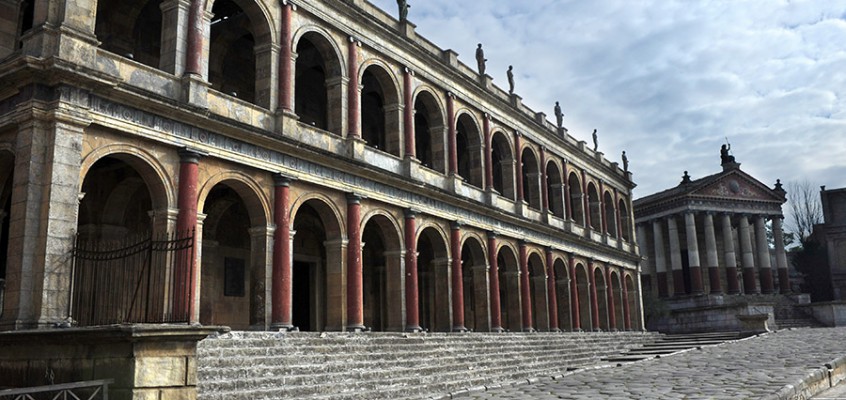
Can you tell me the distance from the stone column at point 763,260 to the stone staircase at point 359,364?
114 ft

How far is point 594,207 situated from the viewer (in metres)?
37.8

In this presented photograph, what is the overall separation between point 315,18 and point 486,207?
9.95 metres

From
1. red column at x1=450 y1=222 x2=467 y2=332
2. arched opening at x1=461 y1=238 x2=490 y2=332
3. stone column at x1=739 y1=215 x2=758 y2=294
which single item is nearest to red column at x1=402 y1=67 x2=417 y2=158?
red column at x1=450 y1=222 x2=467 y2=332

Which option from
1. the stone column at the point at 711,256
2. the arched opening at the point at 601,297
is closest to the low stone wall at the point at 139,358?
the arched opening at the point at 601,297

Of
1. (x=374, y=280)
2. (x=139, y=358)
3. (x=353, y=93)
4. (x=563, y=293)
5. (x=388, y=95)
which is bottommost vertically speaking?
(x=139, y=358)

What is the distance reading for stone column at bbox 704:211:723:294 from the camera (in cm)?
4809

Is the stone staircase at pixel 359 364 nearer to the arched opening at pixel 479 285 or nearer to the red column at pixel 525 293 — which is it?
the arched opening at pixel 479 285

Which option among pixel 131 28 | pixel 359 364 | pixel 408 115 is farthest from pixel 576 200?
pixel 131 28

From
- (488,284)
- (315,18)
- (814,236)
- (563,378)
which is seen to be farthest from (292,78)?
(814,236)

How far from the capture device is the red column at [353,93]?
19812mm

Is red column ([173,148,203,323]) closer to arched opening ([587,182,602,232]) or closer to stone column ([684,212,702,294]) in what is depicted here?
arched opening ([587,182,602,232])

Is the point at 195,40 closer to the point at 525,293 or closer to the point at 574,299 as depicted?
the point at 525,293

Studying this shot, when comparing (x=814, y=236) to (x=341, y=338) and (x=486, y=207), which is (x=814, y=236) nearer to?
(x=486, y=207)

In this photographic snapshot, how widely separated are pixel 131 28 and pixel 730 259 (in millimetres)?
43902
